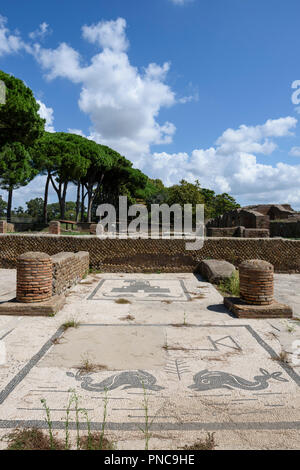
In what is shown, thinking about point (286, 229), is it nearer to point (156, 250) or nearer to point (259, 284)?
point (156, 250)

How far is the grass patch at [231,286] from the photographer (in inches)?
234

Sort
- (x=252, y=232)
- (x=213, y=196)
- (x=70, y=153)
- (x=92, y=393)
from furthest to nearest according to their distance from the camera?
(x=213, y=196)
(x=70, y=153)
(x=252, y=232)
(x=92, y=393)

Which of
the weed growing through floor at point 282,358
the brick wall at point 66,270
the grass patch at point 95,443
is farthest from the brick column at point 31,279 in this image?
the weed growing through floor at point 282,358

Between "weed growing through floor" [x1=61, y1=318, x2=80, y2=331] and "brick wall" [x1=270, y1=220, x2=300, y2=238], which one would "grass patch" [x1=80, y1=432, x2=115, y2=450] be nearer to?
"weed growing through floor" [x1=61, y1=318, x2=80, y2=331]

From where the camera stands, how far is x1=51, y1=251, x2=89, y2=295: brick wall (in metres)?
5.31

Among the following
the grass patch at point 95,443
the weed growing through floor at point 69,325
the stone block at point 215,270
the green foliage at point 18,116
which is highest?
the green foliage at point 18,116

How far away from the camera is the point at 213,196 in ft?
174

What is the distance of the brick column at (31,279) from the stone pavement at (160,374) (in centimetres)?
43

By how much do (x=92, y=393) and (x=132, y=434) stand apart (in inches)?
22.7

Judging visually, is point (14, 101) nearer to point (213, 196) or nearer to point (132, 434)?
point (132, 434)

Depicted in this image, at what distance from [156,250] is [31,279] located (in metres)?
4.65

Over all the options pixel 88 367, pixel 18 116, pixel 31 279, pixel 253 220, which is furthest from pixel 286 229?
pixel 88 367

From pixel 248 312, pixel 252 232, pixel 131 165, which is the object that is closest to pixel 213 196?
pixel 131 165

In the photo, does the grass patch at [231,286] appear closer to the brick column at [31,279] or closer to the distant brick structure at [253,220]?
the brick column at [31,279]
